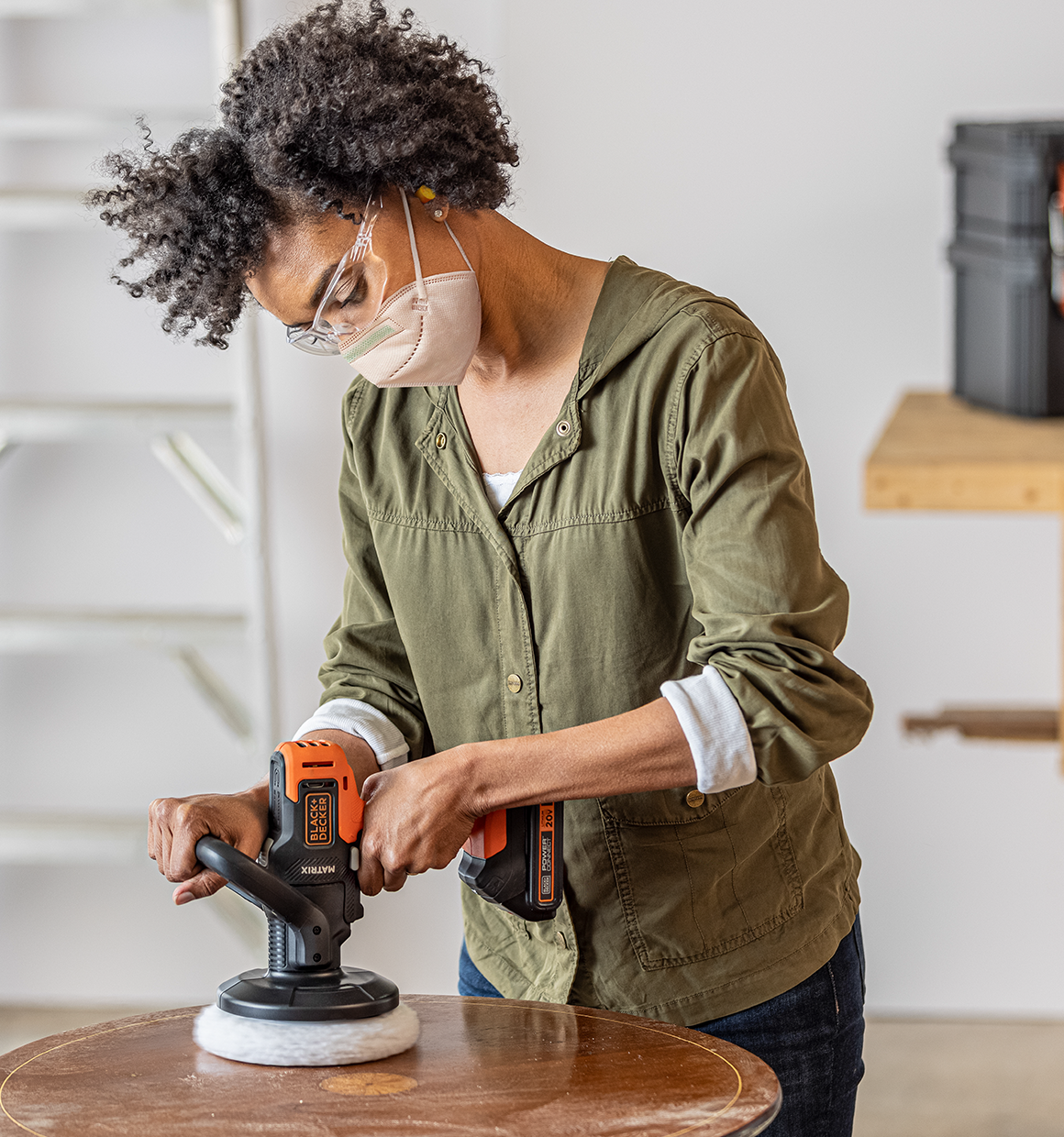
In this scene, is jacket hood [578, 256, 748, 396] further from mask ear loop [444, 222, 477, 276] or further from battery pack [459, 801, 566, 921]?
battery pack [459, 801, 566, 921]

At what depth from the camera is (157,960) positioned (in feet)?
9.80

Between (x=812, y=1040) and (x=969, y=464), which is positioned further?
(x=969, y=464)

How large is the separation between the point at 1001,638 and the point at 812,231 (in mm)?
795

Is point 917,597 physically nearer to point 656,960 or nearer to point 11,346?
point 656,960

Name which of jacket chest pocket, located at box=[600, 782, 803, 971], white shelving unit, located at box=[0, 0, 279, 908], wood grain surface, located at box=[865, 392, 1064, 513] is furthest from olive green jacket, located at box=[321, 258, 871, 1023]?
white shelving unit, located at box=[0, 0, 279, 908]

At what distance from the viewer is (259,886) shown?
44.2 inches

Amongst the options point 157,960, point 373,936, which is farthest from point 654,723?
point 157,960

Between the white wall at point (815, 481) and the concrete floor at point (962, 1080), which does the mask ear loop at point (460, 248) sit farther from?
the concrete floor at point (962, 1080)

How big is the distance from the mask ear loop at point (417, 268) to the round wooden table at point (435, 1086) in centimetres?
59

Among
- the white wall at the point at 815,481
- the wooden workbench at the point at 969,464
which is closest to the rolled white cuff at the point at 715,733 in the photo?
the wooden workbench at the point at 969,464

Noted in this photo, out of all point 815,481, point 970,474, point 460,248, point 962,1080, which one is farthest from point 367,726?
point 962,1080

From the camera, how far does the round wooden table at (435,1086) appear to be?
38.6 inches

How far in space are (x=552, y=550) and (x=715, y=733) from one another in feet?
0.76

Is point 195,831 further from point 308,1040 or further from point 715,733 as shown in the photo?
point 715,733
